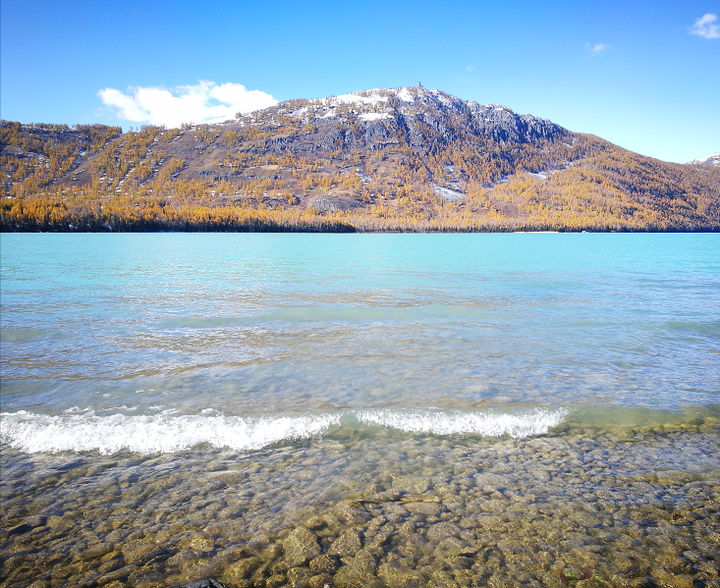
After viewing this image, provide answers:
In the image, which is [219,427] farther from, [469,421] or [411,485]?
[469,421]

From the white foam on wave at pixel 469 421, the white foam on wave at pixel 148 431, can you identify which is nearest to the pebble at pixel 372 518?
the white foam on wave at pixel 148 431

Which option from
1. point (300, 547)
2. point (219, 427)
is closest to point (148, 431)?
point (219, 427)

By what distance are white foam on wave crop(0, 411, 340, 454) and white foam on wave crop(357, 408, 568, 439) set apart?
1.06 metres

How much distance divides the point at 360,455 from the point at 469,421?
2481mm

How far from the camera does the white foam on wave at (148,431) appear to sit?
22.4 feet

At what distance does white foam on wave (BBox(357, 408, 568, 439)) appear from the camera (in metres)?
7.45

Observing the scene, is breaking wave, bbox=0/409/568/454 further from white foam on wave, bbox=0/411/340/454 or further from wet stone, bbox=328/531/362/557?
wet stone, bbox=328/531/362/557

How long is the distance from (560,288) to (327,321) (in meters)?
18.1

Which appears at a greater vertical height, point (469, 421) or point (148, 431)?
point (469, 421)

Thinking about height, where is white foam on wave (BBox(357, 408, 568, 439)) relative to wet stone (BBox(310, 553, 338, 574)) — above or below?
above

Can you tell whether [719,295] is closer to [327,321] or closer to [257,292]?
[327,321]

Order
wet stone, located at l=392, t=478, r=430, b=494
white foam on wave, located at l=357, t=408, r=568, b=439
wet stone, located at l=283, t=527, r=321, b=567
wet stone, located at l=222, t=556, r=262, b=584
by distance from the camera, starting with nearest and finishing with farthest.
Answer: wet stone, located at l=222, t=556, r=262, b=584 < wet stone, located at l=283, t=527, r=321, b=567 < wet stone, located at l=392, t=478, r=430, b=494 < white foam on wave, located at l=357, t=408, r=568, b=439

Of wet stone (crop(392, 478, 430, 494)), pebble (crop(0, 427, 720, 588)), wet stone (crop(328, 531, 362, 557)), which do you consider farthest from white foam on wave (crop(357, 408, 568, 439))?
wet stone (crop(328, 531, 362, 557))

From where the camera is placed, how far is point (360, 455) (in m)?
6.54
